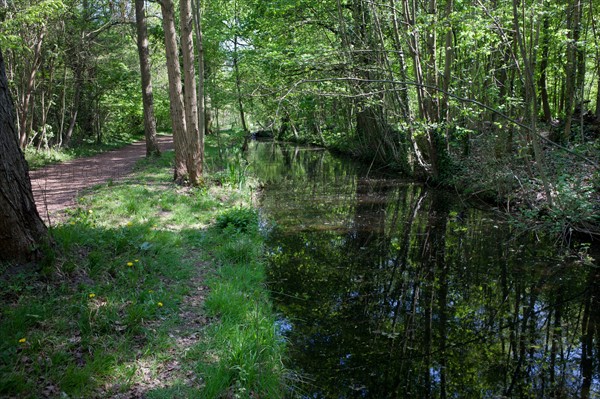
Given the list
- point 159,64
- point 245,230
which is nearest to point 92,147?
point 159,64

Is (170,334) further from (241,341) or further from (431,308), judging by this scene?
(431,308)

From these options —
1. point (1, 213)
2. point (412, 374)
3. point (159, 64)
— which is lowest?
point (412, 374)

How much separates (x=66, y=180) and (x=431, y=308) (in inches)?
419

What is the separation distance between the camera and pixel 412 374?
13.7 feet

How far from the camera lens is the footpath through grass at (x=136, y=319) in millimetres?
3471

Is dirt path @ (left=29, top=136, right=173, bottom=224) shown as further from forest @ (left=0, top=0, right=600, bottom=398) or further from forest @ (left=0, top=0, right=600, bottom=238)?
forest @ (left=0, top=0, right=600, bottom=238)

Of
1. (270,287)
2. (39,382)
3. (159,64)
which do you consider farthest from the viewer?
(159,64)

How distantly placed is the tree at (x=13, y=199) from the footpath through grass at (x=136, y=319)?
211 mm

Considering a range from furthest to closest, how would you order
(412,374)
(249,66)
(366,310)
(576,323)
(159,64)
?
(159,64) → (249,66) → (366,310) → (576,323) → (412,374)

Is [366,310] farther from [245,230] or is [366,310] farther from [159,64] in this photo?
[159,64]

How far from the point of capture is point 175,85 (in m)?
10.3

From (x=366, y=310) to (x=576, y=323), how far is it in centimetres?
258

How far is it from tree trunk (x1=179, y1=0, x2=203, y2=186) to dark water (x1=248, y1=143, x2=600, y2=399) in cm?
266

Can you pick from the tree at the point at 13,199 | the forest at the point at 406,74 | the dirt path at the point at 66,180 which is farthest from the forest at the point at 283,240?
the dirt path at the point at 66,180
